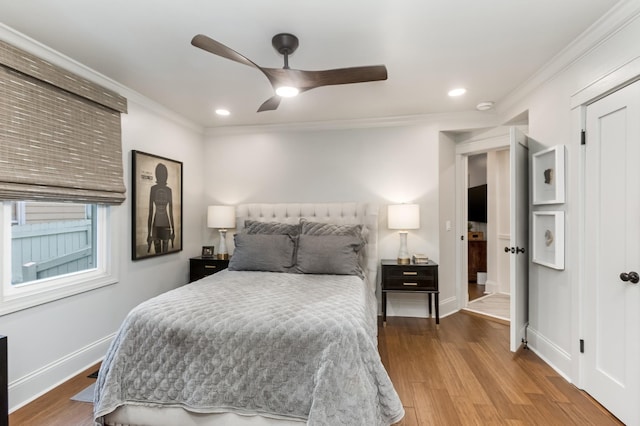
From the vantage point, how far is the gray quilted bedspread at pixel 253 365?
65.3 inches

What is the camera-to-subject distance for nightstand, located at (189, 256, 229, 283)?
3.95 m

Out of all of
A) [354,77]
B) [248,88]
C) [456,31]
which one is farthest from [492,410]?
[248,88]

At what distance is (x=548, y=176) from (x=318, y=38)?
7.09ft

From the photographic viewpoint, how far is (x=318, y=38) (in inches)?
85.5

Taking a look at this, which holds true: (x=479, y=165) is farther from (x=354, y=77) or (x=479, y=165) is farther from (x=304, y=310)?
(x=304, y=310)

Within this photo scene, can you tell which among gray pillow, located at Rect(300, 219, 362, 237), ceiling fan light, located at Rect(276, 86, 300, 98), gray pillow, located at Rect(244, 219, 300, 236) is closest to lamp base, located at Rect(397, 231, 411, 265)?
gray pillow, located at Rect(300, 219, 362, 237)

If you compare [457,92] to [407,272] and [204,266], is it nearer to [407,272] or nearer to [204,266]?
[407,272]

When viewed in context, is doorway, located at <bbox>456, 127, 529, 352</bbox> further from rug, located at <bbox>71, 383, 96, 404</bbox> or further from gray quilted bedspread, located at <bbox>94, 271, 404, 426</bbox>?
rug, located at <bbox>71, 383, 96, 404</bbox>

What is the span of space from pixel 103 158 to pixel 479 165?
619 cm

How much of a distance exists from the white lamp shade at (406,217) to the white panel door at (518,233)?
3.34ft

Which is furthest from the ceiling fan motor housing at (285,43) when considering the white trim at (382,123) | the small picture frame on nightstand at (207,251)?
the small picture frame on nightstand at (207,251)

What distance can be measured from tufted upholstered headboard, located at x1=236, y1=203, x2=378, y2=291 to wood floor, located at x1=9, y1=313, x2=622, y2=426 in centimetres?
100

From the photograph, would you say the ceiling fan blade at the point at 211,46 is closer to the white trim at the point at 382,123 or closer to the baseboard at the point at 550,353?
the white trim at the point at 382,123

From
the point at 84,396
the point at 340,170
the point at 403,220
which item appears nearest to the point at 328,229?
the point at 403,220
